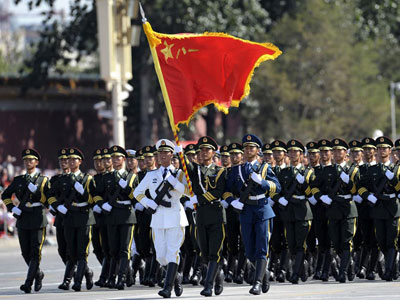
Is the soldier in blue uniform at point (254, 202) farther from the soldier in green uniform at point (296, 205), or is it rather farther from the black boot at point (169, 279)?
the soldier in green uniform at point (296, 205)

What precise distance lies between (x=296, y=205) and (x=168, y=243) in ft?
9.48

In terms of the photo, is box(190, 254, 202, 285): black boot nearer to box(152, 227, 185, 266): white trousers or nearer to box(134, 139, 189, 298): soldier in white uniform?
box(134, 139, 189, 298): soldier in white uniform

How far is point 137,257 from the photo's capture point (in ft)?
57.8

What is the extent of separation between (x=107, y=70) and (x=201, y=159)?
14.4 metres

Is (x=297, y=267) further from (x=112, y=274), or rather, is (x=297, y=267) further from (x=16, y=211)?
(x=16, y=211)

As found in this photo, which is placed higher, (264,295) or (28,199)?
(28,199)

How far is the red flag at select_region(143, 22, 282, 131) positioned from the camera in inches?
615

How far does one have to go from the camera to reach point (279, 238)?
1758cm

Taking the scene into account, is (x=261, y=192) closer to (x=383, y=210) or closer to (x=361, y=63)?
(x=383, y=210)

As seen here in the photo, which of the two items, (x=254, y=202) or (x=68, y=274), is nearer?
(x=254, y=202)

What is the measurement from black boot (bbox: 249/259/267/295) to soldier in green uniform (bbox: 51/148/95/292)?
9.18ft

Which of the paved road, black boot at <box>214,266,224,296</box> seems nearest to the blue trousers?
black boot at <box>214,266,224,296</box>

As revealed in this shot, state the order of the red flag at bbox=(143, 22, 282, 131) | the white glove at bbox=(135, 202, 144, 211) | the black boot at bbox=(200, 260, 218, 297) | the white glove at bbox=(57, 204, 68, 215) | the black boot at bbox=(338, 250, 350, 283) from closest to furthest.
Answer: the black boot at bbox=(200, 260, 218, 297) < the red flag at bbox=(143, 22, 282, 131) < the white glove at bbox=(57, 204, 68, 215) < the black boot at bbox=(338, 250, 350, 283) < the white glove at bbox=(135, 202, 144, 211)

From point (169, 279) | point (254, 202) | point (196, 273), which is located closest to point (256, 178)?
point (254, 202)
